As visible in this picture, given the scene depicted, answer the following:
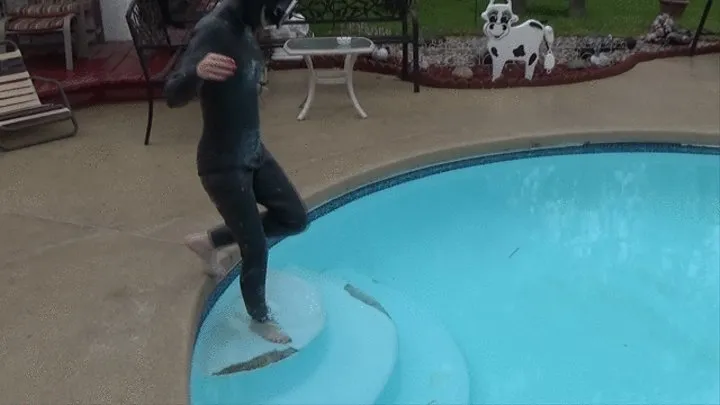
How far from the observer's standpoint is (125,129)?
6.32 m

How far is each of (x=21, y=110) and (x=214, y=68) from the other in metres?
3.47

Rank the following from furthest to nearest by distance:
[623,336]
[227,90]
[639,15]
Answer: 1. [639,15]
2. [623,336]
3. [227,90]

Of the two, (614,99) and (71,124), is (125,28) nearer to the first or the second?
(71,124)

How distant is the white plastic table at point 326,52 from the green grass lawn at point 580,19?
7.93ft

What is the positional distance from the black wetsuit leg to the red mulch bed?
12.1 ft

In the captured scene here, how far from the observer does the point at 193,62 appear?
309cm

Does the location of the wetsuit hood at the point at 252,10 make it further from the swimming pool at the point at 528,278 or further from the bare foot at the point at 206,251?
the swimming pool at the point at 528,278

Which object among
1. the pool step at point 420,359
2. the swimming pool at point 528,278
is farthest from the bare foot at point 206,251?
the pool step at point 420,359

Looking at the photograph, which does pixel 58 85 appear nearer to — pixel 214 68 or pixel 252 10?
pixel 252 10

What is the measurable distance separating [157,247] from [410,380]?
1.55m

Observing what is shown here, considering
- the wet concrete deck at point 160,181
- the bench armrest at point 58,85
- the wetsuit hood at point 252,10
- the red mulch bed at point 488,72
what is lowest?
the wet concrete deck at point 160,181

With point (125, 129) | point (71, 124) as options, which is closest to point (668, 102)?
point (125, 129)

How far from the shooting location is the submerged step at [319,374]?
3.60 metres

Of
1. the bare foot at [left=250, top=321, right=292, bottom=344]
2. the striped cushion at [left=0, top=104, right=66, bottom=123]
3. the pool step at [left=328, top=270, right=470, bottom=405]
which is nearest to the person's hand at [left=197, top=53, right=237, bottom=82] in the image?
the bare foot at [left=250, top=321, right=292, bottom=344]
